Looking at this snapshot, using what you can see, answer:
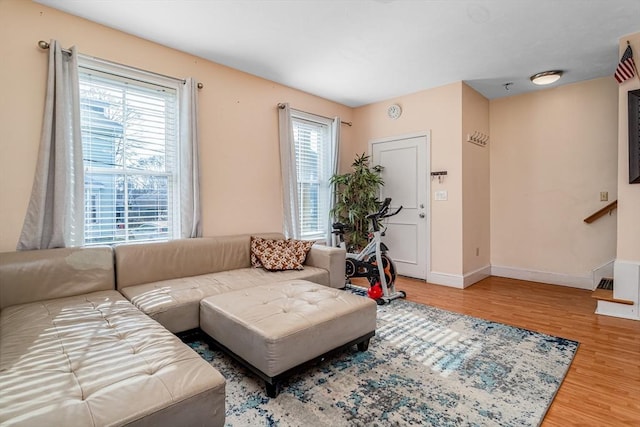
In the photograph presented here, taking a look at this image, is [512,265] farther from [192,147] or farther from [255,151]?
[192,147]

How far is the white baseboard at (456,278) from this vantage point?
413cm

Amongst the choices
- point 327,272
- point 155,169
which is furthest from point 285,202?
point 155,169

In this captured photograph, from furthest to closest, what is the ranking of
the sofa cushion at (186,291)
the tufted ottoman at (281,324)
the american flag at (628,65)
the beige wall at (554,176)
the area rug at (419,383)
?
the beige wall at (554,176)
the american flag at (628,65)
the sofa cushion at (186,291)
the tufted ottoman at (281,324)
the area rug at (419,383)

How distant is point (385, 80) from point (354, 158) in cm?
154

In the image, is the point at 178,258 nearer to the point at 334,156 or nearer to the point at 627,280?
the point at 334,156

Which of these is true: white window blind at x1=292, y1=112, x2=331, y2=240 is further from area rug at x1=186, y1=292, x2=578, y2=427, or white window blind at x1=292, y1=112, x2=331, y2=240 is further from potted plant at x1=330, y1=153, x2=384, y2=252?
area rug at x1=186, y1=292, x2=578, y2=427

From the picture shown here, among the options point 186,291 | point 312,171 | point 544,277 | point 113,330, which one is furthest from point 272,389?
point 544,277

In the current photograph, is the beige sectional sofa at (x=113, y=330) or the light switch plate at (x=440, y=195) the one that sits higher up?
the light switch plate at (x=440, y=195)

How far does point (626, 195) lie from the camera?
3.03m

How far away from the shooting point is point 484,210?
4.73 metres

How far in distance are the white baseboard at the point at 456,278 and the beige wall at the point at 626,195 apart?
1.55m

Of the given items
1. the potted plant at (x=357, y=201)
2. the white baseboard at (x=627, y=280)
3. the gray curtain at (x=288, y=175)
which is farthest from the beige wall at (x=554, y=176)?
the gray curtain at (x=288, y=175)

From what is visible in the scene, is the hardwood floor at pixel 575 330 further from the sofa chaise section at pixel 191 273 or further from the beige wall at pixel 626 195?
the sofa chaise section at pixel 191 273

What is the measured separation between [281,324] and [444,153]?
341 cm
